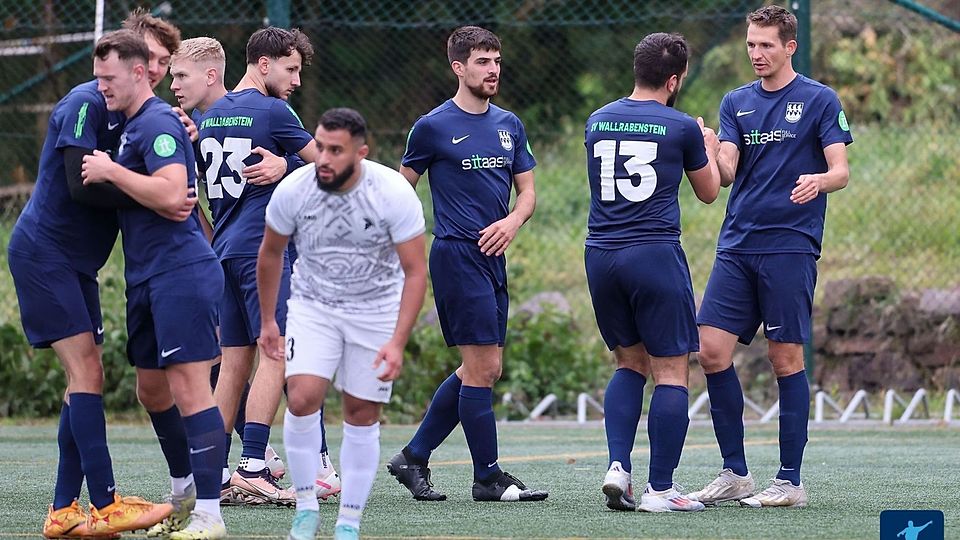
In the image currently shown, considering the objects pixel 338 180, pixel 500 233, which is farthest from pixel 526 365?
pixel 338 180

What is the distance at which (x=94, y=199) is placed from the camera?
17.2 feet

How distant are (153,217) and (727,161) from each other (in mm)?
2455

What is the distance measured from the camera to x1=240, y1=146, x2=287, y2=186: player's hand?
6.42 metres

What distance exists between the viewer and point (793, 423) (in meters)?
6.45

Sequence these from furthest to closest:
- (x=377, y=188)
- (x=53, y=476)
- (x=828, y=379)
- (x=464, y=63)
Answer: (x=828, y=379), (x=53, y=476), (x=464, y=63), (x=377, y=188)

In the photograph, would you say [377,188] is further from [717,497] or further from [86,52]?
[86,52]

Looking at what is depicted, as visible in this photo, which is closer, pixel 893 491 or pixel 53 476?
pixel 893 491

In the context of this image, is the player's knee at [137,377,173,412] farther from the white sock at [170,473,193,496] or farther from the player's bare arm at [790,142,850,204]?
the player's bare arm at [790,142,850,204]

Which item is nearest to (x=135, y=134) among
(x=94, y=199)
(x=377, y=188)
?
(x=94, y=199)

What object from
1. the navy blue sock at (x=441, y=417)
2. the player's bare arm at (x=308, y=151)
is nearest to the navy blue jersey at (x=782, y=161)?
the navy blue sock at (x=441, y=417)

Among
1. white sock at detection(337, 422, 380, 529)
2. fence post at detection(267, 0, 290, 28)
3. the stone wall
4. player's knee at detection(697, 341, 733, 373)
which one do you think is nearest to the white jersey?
white sock at detection(337, 422, 380, 529)

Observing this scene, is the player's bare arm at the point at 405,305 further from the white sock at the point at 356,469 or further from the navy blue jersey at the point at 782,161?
the navy blue jersey at the point at 782,161

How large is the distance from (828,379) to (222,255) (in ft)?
21.5

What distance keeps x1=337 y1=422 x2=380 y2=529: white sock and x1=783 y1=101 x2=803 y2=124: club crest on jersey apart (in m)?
2.39
